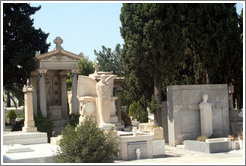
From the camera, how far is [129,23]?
68.9 ft

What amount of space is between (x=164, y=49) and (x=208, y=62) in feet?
9.37

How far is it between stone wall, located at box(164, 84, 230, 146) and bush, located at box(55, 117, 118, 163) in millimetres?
7424

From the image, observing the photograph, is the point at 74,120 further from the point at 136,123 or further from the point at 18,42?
the point at 18,42

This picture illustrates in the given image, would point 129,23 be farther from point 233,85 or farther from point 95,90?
point 233,85

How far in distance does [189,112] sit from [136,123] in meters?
5.00

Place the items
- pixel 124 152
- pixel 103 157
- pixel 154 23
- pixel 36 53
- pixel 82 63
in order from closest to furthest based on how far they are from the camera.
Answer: pixel 103 157 → pixel 124 152 → pixel 154 23 → pixel 36 53 → pixel 82 63

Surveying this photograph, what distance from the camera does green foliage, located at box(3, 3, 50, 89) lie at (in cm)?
2120

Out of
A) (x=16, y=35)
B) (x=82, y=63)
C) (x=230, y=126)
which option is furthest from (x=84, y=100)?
(x=82, y=63)

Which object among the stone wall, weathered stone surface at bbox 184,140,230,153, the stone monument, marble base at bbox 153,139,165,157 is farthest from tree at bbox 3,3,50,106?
weathered stone surface at bbox 184,140,230,153

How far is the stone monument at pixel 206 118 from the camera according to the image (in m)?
18.6

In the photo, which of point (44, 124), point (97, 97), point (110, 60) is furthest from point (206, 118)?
point (110, 60)

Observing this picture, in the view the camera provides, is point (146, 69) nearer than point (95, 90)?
No

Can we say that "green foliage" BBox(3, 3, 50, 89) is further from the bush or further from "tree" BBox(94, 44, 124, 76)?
"tree" BBox(94, 44, 124, 76)

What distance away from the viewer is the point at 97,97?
1802 centimetres
